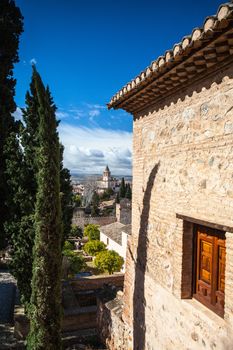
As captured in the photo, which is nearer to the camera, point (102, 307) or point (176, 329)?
point (176, 329)

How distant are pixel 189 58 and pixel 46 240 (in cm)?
368

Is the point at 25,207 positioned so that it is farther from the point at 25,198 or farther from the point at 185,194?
the point at 185,194

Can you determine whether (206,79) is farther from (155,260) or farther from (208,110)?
(155,260)

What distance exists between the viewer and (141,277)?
5656 mm

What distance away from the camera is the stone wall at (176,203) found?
3.42m

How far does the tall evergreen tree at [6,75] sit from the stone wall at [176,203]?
4196 millimetres

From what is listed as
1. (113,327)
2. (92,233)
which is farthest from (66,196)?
(92,233)

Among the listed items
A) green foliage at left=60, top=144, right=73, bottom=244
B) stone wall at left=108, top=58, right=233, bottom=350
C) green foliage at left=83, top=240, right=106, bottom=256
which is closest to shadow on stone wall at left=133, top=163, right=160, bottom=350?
stone wall at left=108, top=58, right=233, bottom=350

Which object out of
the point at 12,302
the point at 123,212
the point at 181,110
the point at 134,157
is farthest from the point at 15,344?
the point at 123,212

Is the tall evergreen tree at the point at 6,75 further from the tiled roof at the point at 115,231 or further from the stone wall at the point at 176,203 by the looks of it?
the tiled roof at the point at 115,231

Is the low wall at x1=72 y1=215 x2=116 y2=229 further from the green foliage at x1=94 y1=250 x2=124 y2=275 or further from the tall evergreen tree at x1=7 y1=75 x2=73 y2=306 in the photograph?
the tall evergreen tree at x1=7 y1=75 x2=73 y2=306

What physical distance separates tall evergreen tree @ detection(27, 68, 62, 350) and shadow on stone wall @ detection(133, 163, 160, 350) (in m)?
1.54

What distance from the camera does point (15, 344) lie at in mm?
8000

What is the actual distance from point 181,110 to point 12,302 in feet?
35.3
